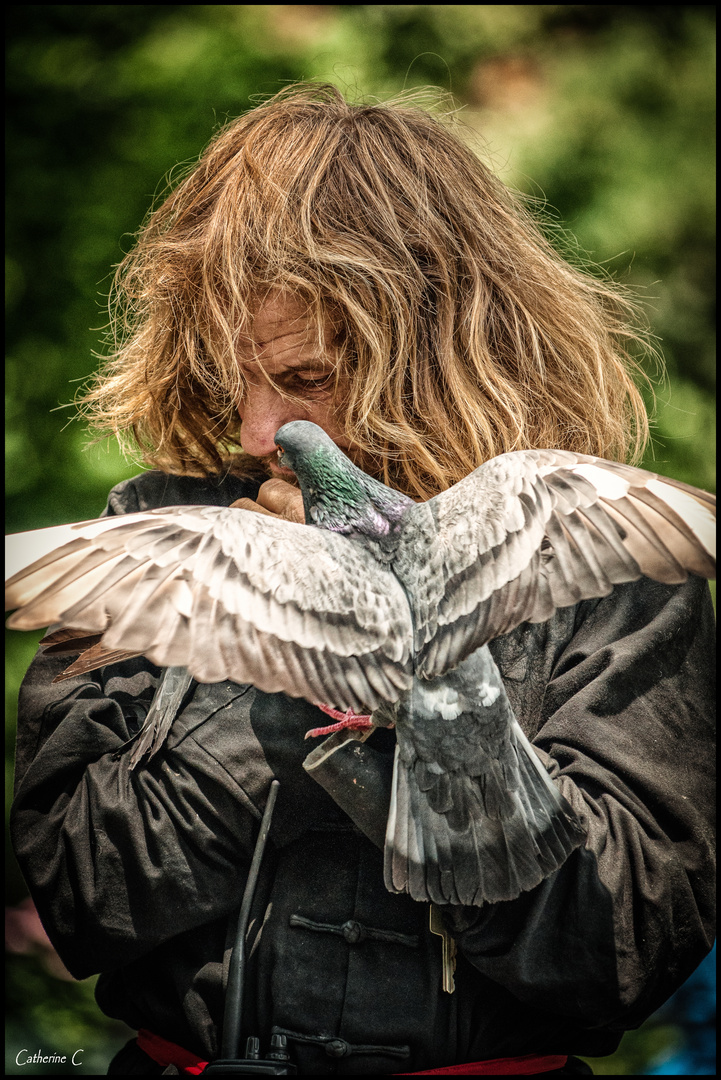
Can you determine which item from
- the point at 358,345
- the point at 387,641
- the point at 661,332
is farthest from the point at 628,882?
the point at 661,332

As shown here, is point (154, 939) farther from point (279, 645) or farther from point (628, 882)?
point (628, 882)

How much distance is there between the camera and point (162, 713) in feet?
4.37

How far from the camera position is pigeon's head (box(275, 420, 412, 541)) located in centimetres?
126

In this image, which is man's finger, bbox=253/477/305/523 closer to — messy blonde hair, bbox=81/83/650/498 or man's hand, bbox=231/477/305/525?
man's hand, bbox=231/477/305/525

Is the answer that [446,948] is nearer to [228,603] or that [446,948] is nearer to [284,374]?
[228,603]

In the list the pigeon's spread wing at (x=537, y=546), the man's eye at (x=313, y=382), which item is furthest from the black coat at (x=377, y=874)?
the man's eye at (x=313, y=382)

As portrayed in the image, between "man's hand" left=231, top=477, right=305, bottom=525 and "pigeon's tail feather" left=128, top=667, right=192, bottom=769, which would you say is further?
"man's hand" left=231, top=477, right=305, bottom=525

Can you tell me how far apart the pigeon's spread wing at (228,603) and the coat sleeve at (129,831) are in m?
0.29

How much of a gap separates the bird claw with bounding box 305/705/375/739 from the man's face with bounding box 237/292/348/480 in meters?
0.49

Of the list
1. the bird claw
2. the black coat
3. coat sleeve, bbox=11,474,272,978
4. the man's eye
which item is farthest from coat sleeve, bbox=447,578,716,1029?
the man's eye

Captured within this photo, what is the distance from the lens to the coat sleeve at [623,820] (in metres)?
1.16

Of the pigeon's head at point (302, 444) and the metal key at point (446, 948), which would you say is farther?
the pigeon's head at point (302, 444)

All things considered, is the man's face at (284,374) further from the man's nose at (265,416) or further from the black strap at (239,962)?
the black strap at (239,962)

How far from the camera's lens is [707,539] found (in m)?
1.15
